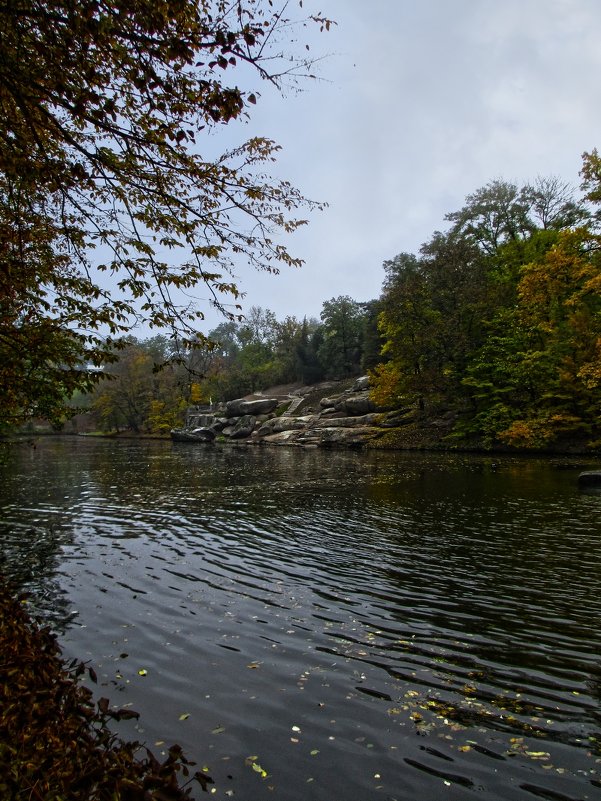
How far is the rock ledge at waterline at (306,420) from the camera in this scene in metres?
→ 45.2

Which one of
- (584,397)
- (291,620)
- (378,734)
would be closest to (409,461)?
(584,397)

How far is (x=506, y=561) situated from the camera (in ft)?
33.6

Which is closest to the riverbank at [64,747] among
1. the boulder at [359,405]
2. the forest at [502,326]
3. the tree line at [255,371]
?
the forest at [502,326]

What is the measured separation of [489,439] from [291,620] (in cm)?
3102

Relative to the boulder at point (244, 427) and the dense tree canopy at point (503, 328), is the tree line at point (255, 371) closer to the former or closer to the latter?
the boulder at point (244, 427)

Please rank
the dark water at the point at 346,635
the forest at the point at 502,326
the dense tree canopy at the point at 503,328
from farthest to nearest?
the dense tree canopy at the point at 503,328 → the forest at the point at 502,326 → the dark water at the point at 346,635

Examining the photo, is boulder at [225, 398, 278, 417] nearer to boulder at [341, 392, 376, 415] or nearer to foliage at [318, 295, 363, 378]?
foliage at [318, 295, 363, 378]

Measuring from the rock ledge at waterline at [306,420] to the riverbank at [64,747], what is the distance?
36.7 m

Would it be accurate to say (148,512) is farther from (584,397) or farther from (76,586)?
(584,397)

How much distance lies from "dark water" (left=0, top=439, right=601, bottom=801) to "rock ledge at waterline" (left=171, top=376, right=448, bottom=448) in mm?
28420

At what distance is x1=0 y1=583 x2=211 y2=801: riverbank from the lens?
331cm

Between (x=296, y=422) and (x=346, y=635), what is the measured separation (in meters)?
48.1

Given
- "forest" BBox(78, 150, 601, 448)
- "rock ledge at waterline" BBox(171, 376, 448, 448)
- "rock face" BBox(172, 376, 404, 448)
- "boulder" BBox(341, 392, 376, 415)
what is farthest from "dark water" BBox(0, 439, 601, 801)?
"boulder" BBox(341, 392, 376, 415)

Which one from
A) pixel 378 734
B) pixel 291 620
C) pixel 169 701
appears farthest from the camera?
pixel 291 620
